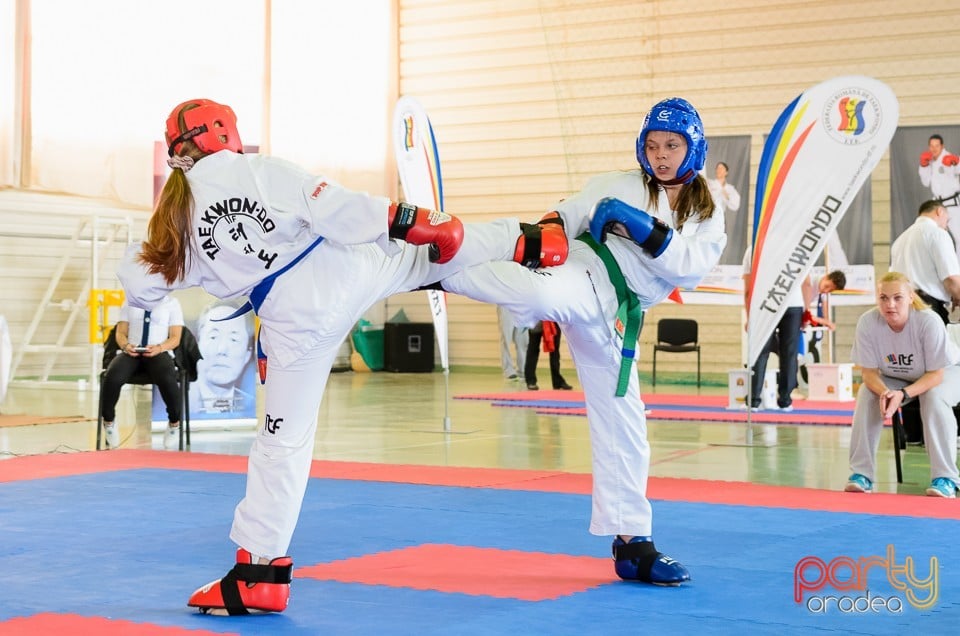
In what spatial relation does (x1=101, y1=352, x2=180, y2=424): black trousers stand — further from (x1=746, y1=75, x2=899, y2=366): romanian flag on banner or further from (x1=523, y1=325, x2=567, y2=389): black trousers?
(x1=523, y1=325, x2=567, y2=389): black trousers

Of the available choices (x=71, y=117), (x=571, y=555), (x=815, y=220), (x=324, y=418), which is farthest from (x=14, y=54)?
(x=571, y=555)

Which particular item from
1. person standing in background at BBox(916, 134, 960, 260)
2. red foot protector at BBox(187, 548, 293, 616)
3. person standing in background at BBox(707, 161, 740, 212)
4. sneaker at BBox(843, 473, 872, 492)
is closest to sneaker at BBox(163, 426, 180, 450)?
sneaker at BBox(843, 473, 872, 492)

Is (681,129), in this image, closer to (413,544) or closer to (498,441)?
(413,544)

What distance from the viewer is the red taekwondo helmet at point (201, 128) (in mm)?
3287

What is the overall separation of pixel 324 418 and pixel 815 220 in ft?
15.0

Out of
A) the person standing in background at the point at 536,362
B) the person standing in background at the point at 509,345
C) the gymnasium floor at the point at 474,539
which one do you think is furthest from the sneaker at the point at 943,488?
the person standing in background at the point at 509,345

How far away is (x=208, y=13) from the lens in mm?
15047

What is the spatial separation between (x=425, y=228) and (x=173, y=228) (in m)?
0.74

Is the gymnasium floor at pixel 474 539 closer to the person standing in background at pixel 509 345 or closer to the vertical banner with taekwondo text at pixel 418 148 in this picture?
the vertical banner with taekwondo text at pixel 418 148

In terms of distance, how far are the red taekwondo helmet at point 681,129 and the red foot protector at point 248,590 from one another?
1692 millimetres

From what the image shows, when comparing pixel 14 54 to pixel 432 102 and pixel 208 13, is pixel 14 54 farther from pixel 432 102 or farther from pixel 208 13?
pixel 432 102

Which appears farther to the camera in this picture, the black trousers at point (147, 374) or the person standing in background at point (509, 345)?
the person standing in background at point (509, 345)

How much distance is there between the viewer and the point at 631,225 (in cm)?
338

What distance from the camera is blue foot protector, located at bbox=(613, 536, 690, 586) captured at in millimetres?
3576
